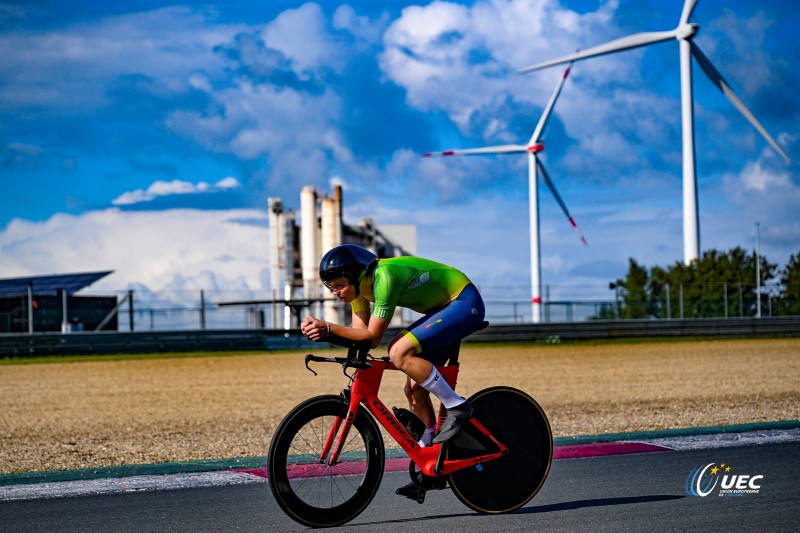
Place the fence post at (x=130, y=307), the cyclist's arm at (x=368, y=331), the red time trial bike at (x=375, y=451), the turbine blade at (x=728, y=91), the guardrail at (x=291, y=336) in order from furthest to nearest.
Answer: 1. the turbine blade at (x=728, y=91)
2. the fence post at (x=130, y=307)
3. the guardrail at (x=291, y=336)
4. the red time trial bike at (x=375, y=451)
5. the cyclist's arm at (x=368, y=331)

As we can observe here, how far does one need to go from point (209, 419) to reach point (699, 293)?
3533 cm

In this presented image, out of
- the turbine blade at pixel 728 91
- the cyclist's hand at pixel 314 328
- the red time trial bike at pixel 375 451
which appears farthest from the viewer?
the turbine blade at pixel 728 91

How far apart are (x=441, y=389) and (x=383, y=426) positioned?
0.40 m

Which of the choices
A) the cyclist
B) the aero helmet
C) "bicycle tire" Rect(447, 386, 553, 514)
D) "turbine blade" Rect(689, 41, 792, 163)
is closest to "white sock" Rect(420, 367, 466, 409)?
the cyclist

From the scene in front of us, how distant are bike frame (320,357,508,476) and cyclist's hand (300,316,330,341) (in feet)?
1.38

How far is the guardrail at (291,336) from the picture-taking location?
32.3m

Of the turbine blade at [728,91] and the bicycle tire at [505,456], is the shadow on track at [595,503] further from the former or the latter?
the turbine blade at [728,91]

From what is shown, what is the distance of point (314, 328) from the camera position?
5.53m

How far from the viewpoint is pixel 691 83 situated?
150ft

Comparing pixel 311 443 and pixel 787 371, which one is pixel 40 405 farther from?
pixel 787 371

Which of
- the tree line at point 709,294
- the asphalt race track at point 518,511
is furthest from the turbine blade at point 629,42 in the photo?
the asphalt race track at point 518,511

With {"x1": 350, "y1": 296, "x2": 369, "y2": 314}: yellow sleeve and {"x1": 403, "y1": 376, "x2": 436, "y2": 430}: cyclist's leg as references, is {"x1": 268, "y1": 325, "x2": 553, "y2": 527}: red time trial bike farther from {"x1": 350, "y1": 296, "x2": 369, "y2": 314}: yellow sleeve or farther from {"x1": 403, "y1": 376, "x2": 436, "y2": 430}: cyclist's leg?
{"x1": 350, "y1": 296, "x2": 369, "y2": 314}: yellow sleeve

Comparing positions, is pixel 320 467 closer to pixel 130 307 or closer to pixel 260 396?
pixel 260 396

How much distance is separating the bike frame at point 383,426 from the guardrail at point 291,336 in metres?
23.5
